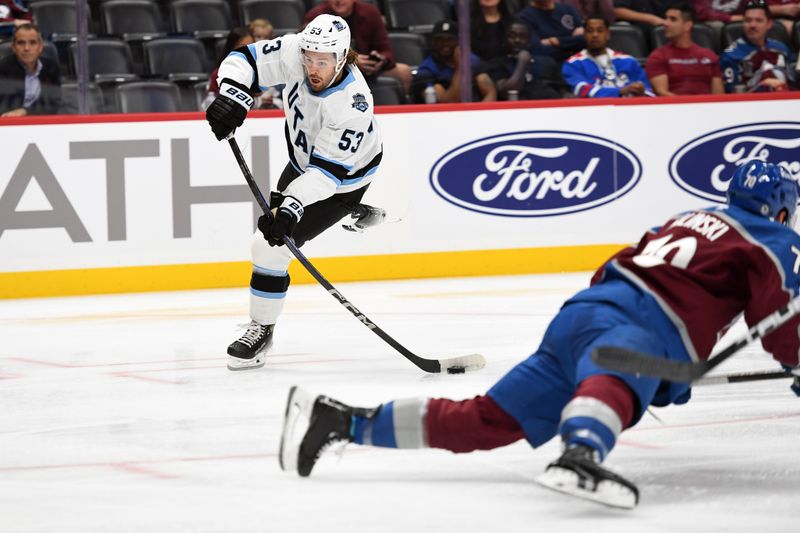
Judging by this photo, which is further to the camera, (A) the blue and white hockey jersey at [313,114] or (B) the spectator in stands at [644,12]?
(B) the spectator in stands at [644,12]

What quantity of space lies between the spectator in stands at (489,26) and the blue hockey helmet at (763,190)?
4.33 m

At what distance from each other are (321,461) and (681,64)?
510 centimetres

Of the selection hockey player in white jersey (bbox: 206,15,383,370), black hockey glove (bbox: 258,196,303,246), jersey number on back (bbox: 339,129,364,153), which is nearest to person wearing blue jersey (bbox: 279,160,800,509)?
black hockey glove (bbox: 258,196,303,246)

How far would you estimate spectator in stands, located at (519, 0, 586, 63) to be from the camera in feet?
24.1

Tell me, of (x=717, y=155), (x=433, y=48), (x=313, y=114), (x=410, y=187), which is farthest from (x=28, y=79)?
(x=717, y=155)

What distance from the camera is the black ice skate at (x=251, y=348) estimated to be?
4621mm

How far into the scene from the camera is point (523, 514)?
2684 millimetres

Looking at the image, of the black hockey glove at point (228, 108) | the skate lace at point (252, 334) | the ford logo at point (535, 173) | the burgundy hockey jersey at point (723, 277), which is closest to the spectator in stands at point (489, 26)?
the ford logo at point (535, 173)

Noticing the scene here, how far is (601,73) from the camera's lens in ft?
24.4

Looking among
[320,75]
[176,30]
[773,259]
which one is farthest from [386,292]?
[773,259]

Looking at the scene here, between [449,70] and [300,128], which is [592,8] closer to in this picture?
[449,70]

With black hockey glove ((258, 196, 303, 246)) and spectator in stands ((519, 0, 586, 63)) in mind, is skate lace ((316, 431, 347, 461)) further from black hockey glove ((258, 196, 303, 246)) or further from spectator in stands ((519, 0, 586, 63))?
spectator in stands ((519, 0, 586, 63))

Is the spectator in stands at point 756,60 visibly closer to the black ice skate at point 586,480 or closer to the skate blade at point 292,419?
the skate blade at point 292,419

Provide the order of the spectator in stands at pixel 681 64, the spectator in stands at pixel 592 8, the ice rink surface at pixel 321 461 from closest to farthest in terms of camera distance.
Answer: the ice rink surface at pixel 321 461 → the spectator in stands at pixel 592 8 → the spectator in stands at pixel 681 64
